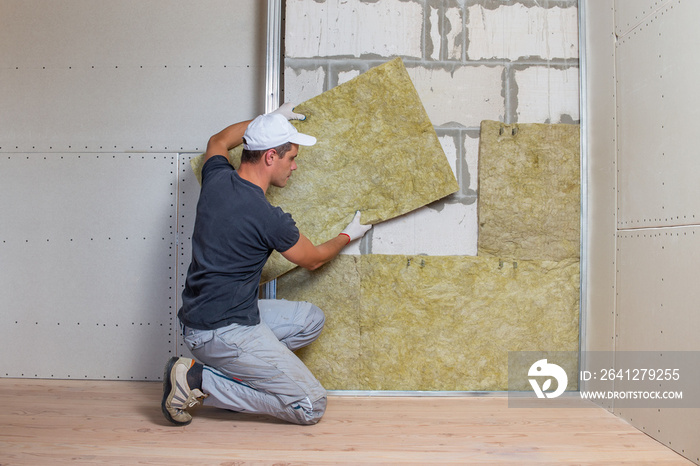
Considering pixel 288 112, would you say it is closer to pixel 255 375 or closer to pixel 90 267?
pixel 255 375

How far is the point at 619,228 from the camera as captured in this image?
2109mm

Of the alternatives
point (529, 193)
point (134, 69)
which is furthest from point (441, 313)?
point (134, 69)

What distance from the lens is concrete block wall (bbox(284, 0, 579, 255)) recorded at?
2383 mm

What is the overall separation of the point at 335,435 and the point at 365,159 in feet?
3.78

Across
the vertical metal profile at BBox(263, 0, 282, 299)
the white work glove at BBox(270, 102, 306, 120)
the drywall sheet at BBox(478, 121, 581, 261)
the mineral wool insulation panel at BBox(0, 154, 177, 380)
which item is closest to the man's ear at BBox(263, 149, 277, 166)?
the white work glove at BBox(270, 102, 306, 120)

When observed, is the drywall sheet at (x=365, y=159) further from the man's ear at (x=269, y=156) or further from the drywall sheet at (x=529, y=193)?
the man's ear at (x=269, y=156)

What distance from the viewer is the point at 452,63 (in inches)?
94.0

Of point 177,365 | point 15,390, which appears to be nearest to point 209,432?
point 177,365

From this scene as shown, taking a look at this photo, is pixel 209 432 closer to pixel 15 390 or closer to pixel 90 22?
pixel 15 390

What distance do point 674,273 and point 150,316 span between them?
2.23 meters

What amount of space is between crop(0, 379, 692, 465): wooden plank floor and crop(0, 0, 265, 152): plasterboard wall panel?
1.24m

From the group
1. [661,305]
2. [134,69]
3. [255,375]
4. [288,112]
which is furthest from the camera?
[134,69]

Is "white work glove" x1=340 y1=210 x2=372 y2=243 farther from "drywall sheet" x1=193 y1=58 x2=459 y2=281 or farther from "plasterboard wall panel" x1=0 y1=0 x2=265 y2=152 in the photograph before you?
"plasterboard wall panel" x1=0 y1=0 x2=265 y2=152

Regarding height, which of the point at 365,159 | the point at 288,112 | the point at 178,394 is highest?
the point at 288,112
